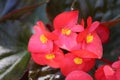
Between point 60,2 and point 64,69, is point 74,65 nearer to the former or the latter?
point 64,69

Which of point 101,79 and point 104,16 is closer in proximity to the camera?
point 101,79

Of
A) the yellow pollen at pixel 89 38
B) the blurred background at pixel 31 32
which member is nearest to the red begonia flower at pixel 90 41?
the yellow pollen at pixel 89 38

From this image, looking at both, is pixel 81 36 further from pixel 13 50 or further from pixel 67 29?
pixel 13 50

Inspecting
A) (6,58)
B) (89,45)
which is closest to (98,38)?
(89,45)

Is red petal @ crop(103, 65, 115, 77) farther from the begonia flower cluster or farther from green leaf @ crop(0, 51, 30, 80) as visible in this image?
green leaf @ crop(0, 51, 30, 80)

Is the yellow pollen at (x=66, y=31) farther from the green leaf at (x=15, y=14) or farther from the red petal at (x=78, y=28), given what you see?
the green leaf at (x=15, y=14)

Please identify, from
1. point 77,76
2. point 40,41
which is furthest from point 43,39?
point 77,76

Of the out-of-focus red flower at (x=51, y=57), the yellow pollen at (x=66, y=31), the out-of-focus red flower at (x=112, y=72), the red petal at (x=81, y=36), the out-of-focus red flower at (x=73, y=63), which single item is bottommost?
the out-of-focus red flower at (x=112, y=72)
